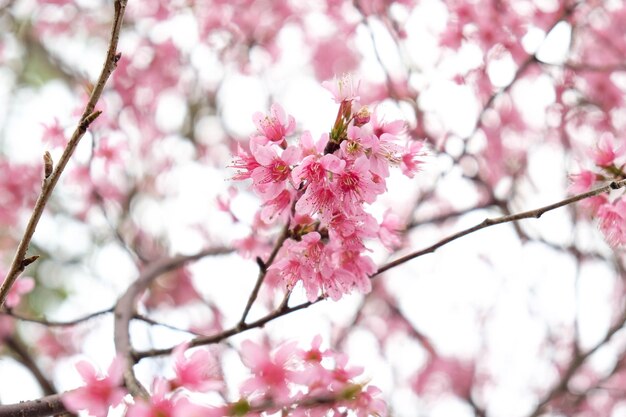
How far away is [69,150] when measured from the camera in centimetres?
139

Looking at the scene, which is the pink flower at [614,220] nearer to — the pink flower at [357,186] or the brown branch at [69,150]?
the pink flower at [357,186]

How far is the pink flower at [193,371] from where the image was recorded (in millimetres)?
1446

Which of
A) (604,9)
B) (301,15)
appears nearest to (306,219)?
(604,9)

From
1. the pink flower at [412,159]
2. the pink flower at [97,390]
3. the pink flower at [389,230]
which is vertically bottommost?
the pink flower at [97,390]

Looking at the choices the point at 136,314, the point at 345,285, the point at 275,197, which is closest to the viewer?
the point at 275,197

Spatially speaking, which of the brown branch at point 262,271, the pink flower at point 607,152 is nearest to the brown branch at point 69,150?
the brown branch at point 262,271

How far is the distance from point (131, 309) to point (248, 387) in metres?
0.99

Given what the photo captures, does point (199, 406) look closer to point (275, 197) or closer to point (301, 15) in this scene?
point (275, 197)

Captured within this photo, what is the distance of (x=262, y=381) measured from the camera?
153cm

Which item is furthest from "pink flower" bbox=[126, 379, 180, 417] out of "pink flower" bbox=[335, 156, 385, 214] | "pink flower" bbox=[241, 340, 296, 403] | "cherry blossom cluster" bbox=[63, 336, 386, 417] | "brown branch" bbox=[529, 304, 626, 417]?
"brown branch" bbox=[529, 304, 626, 417]

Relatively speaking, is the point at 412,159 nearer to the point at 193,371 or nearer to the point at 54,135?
the point at 193,371

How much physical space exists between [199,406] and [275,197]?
646 mm

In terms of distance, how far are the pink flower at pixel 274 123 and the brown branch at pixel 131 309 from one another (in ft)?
2.30

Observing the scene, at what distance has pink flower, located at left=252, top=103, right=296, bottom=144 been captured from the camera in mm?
1723
